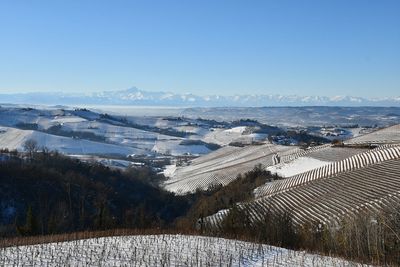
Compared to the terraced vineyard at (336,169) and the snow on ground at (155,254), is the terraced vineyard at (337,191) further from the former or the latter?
the snow on ground at (155,254)

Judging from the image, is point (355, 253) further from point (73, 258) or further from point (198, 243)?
point (73, 258)

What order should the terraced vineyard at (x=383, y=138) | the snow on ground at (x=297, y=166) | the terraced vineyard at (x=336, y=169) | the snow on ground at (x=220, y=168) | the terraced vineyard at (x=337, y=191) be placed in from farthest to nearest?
the snow on ground at (x=220, y=168) < the terraced vineyard at (x=383, y=138) < the snow on ground at (x=297, y=166) < the terraced vineyard at (x=336, y=169) < the terraced vineyard at (x=337, y=191)

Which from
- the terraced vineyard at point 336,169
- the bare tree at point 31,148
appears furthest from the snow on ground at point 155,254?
the bare tree at point 31,148

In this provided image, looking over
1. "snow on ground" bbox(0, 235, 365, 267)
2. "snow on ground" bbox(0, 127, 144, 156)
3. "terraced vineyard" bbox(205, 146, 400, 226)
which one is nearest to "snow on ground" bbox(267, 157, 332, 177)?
"terraced vineyard" bbox(205, 146, 400, 226)

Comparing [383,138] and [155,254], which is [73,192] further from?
[155,254]

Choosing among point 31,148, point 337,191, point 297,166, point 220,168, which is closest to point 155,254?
point 337,191
